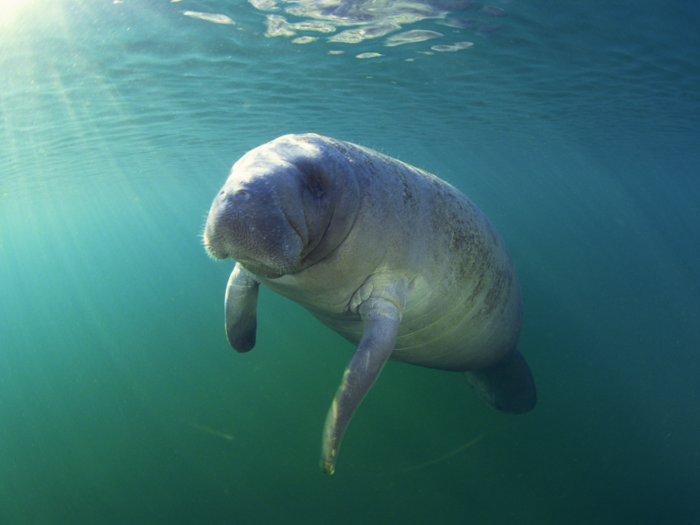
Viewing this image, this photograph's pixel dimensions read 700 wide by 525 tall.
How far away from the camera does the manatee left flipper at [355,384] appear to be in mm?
2074

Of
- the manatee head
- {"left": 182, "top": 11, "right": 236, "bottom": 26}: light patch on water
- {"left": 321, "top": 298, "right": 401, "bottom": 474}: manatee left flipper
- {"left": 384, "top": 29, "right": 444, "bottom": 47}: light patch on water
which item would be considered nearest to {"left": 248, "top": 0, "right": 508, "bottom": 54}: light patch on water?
{"left": 384, "top": 29, "right": 444, "bottom": 47}: light patch on water

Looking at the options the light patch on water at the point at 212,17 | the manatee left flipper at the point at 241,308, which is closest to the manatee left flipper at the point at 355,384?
the manatee left flipper at the point at 241,308

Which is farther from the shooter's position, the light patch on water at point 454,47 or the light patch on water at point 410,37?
the light patch on water at point 454,47

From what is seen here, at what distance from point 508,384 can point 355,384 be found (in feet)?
10.7

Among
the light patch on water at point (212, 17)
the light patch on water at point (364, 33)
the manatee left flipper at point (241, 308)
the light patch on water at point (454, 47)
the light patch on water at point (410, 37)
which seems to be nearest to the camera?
the manatee left flipper at point (241, 308)

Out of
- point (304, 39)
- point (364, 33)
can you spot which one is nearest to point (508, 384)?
point (364, 33)

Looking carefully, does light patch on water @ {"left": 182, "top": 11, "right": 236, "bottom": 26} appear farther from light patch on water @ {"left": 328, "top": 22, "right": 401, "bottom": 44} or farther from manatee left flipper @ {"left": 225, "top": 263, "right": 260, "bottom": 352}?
manatee left flipper @ {"left": 225, "top": 263, "right": 260, "bottom": 352}

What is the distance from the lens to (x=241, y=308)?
334cm

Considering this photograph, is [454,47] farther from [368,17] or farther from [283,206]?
[283,206]

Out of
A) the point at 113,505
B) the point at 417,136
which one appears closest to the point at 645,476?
the point at 113,505

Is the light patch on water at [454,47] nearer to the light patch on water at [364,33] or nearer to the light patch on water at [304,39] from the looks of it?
the light patch on water at [364,33]

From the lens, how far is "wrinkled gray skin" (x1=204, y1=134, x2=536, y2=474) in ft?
6.05

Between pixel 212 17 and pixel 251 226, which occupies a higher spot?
pixel 212 17

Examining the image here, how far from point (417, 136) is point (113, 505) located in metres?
17.7
